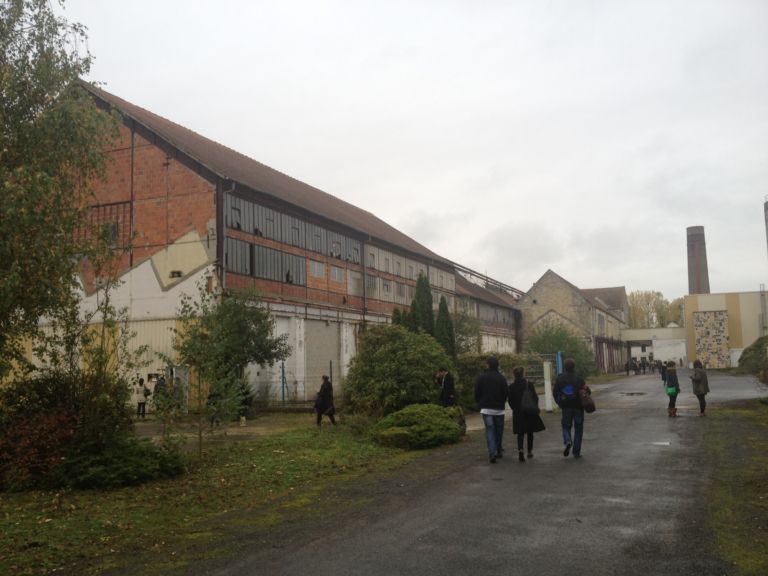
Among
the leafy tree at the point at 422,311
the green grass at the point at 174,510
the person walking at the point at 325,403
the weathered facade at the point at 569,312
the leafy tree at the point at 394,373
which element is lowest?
the green grass at the point at 174,510

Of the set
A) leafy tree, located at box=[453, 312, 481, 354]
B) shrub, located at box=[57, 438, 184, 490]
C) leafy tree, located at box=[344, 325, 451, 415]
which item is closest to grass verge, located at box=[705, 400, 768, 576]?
leafy tree, located at box=[344, 325, 451, 415]

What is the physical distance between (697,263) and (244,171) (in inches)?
2434

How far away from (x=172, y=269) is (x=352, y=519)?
80.1 feet

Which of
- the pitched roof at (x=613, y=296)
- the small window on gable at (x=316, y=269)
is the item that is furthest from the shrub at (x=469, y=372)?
the pitched roof at (x=613, y=296)

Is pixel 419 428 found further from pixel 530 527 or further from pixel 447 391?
pixel 530 527

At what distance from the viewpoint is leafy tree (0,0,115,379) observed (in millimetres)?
10703

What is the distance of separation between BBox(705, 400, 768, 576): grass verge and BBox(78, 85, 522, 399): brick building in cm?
1538

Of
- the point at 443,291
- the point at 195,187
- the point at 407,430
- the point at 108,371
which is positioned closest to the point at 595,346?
the point at 443,291

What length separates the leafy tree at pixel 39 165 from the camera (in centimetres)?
1070

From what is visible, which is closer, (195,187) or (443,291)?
(195,187)

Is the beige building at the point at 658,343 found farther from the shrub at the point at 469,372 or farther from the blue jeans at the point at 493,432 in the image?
the blue jeans at the point at 493,432

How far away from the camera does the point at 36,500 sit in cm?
961

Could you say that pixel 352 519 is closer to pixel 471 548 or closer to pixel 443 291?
pixel 471 548

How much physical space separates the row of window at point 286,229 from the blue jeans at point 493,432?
21.0 meters
